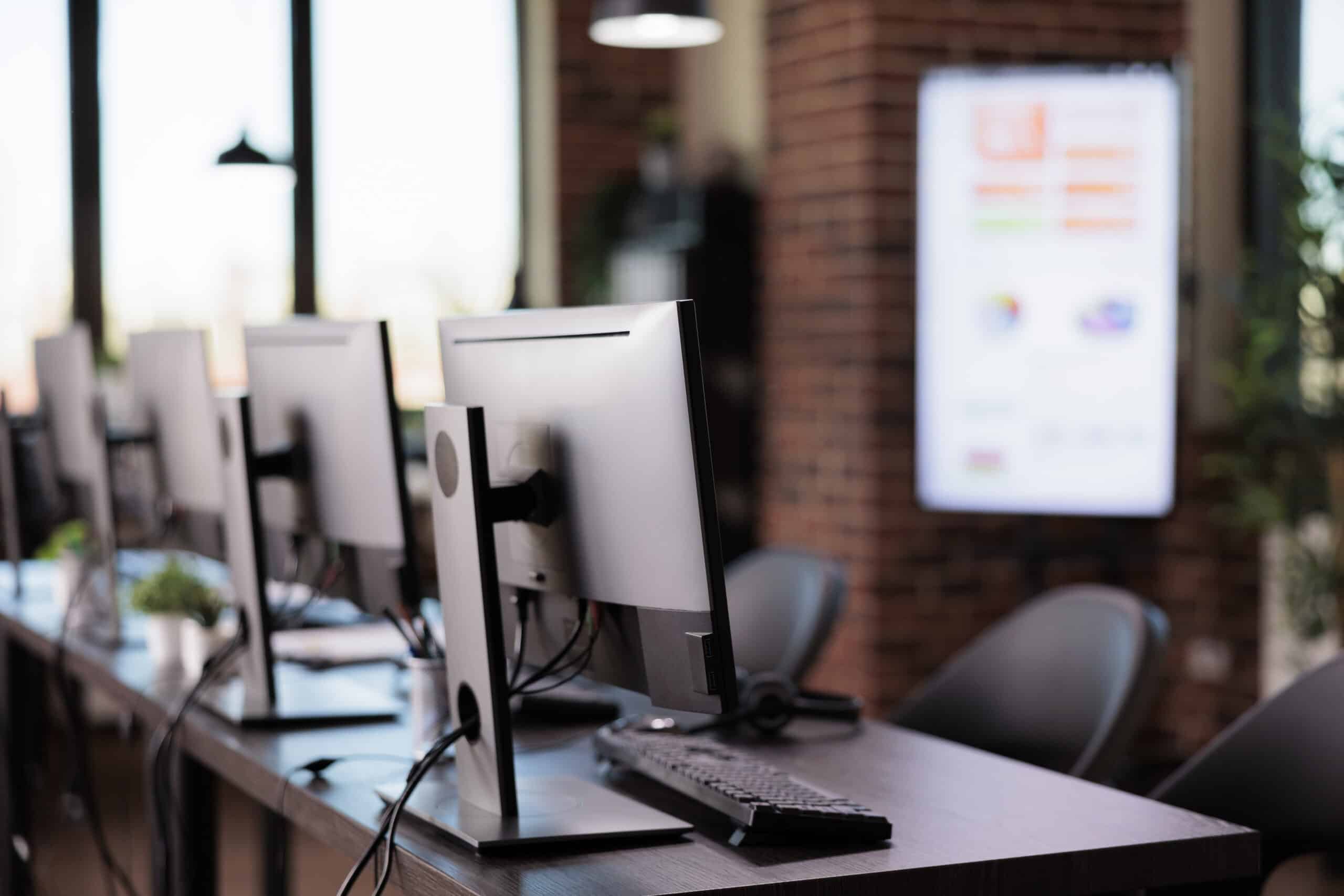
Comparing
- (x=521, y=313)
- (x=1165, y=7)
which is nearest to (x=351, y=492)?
(x=521, y=313)

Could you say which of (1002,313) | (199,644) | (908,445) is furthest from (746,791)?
(908,445)

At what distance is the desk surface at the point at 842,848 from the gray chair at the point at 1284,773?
0.29 m

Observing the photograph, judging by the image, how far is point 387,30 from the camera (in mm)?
6086

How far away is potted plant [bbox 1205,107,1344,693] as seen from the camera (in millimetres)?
3959

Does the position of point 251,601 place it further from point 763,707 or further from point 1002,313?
point 1002,313

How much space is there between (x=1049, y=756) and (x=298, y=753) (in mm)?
1111

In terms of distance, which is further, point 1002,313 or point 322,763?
point 1002,313

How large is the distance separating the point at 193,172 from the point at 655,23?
8.93 feet

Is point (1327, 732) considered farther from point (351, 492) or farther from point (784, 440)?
point (784, 440)

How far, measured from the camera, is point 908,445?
471 centimetres

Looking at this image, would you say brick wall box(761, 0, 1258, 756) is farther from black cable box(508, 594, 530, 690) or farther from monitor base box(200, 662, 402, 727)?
black cable box(508, 594, 530, 690)

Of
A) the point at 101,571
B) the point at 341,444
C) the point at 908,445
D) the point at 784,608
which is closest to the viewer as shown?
the point at 341,444

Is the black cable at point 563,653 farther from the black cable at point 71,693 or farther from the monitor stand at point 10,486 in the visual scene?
the monitor stand at point 10,486

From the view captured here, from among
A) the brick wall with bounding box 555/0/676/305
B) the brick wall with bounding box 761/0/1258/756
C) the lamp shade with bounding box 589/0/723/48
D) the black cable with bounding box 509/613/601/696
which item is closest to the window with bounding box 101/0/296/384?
the brick wall with bounding box 555/0/676/305
